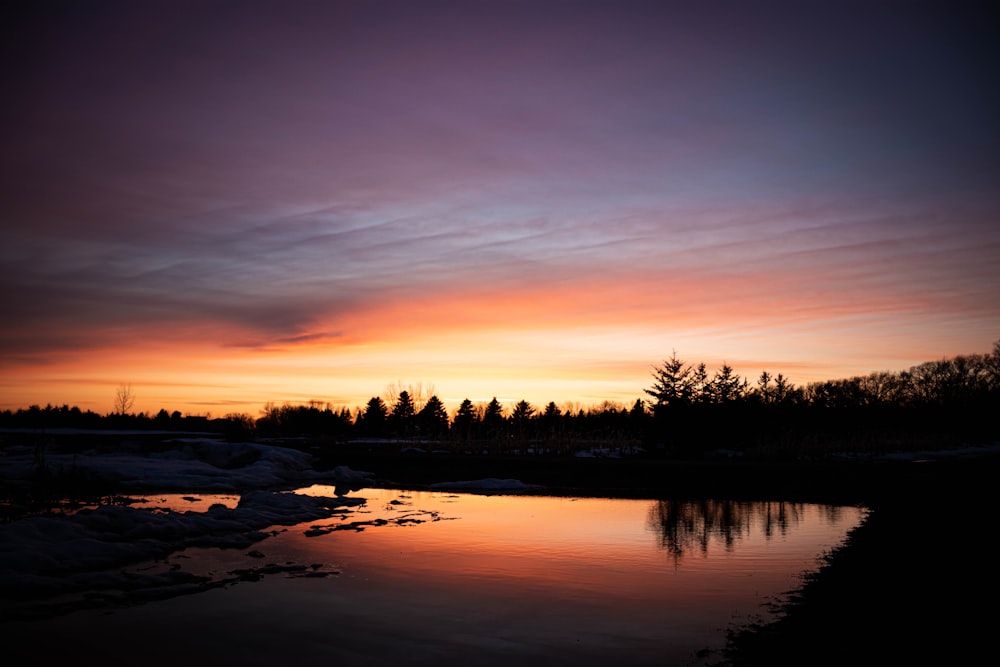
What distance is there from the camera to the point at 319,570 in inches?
433

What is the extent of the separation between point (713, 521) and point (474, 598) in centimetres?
1013

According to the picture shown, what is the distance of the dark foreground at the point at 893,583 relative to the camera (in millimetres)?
6957

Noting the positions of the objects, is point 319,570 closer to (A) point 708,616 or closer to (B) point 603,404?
(A) point 708,616

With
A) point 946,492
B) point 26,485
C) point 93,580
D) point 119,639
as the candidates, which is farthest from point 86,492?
point 946,492

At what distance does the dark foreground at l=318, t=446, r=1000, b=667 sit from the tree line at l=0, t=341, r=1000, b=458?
2085 cm

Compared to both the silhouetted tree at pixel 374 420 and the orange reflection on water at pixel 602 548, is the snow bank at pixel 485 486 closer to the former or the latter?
the orange reflection on water at pixel 602 548

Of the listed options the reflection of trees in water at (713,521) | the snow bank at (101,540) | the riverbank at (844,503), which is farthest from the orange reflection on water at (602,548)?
the snow bank at (101,540)

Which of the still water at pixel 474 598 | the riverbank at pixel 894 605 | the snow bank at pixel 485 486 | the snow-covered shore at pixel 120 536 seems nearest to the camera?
the riverbank at pixel 894 605

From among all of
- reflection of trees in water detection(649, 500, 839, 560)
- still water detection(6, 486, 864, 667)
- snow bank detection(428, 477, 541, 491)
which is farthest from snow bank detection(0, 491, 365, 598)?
snow bank detection(428, 477, 541, 491)

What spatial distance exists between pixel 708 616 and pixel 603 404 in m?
144

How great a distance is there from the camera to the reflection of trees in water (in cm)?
1431

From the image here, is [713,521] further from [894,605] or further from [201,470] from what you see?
[201,470]

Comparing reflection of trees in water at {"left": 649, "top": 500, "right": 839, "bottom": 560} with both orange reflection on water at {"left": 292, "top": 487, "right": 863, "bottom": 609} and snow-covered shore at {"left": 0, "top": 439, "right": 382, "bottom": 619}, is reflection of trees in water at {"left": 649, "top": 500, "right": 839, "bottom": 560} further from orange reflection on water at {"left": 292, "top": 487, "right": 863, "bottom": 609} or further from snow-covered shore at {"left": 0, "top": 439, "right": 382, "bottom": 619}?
snow-covered shore at {"left": 0, "top": 439, "right": 382, "bottom": 619}

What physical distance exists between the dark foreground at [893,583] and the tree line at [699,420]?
2085 centimetres
